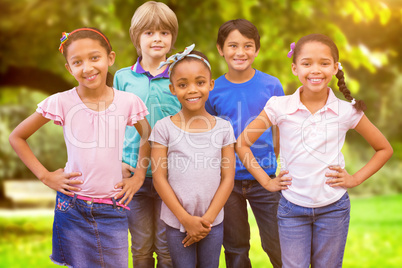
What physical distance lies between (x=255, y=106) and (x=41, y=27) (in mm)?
5377

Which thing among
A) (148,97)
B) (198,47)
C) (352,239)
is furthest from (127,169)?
(352,239)

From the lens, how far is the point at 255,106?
318 centimetres

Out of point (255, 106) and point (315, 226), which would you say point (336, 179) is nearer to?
point (315, 226)

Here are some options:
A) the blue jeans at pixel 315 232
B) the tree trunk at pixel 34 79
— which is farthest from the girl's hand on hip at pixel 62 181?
the tree trunk at pixel 34 79

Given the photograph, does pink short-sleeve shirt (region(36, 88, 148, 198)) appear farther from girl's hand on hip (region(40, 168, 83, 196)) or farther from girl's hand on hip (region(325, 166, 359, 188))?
girl's hand on hip (region(325, 166, 359, 188))

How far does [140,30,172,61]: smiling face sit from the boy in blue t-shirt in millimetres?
381

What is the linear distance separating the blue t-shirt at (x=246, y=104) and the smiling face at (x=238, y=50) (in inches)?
5.2

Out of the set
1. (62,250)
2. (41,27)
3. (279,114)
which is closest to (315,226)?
(279,114)

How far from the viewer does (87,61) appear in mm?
2688

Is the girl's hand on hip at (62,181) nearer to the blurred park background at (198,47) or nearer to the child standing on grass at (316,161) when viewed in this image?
the child standing on grass at (316,161)

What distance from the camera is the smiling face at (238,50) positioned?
3.18 metres

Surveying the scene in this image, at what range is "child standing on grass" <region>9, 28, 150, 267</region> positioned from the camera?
2682 millimetres

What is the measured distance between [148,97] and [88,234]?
38.9 inches

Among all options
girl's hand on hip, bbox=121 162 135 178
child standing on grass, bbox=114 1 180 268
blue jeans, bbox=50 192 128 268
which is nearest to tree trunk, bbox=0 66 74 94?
child standing on grass, bbox=114 1 180 268
